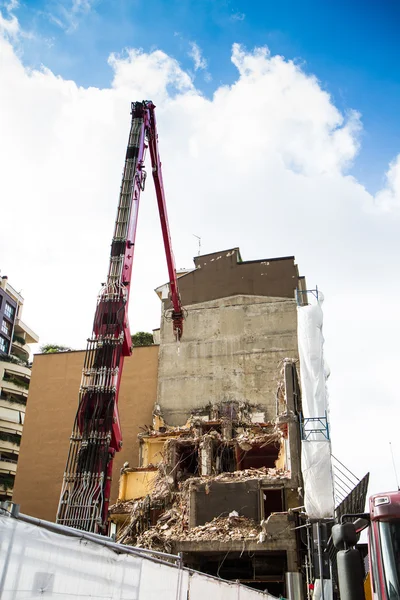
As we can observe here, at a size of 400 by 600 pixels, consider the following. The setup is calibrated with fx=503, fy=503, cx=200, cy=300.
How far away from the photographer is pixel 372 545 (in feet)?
Result: 19.0

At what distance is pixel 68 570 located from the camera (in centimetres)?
421

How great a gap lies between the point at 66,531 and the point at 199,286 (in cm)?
3469

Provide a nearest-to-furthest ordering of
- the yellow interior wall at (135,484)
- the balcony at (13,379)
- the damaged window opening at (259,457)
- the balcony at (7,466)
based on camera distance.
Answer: the yellow interior wall at (135,484)
the damaged window opening at (259,457)
the balcony at (7,466)
the balcony at (13,379)

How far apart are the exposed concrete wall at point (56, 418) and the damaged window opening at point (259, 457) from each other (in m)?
8.22

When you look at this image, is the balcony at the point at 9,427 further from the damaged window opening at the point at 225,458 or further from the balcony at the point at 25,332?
the damaged window opening at the point at 225,458

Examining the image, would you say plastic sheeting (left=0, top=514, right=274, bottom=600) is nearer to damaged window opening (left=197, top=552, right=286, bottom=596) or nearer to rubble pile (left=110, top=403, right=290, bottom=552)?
rubble pile (left=110, top=403, right=290, bottom=552)

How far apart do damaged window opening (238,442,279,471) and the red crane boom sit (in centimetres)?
1365

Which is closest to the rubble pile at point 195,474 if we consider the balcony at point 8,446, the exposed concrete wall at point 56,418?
the exposed concrete wall at point 56,418

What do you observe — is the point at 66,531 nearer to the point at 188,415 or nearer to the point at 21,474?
the point at 188,415

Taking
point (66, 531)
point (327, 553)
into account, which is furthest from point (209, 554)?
point (66, 531)

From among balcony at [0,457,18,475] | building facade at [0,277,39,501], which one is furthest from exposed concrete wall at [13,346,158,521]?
balcony at [0,457,18,475]

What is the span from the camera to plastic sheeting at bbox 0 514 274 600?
11.9ft

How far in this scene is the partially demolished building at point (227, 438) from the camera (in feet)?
67.5

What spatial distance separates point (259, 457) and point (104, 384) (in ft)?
53.1
